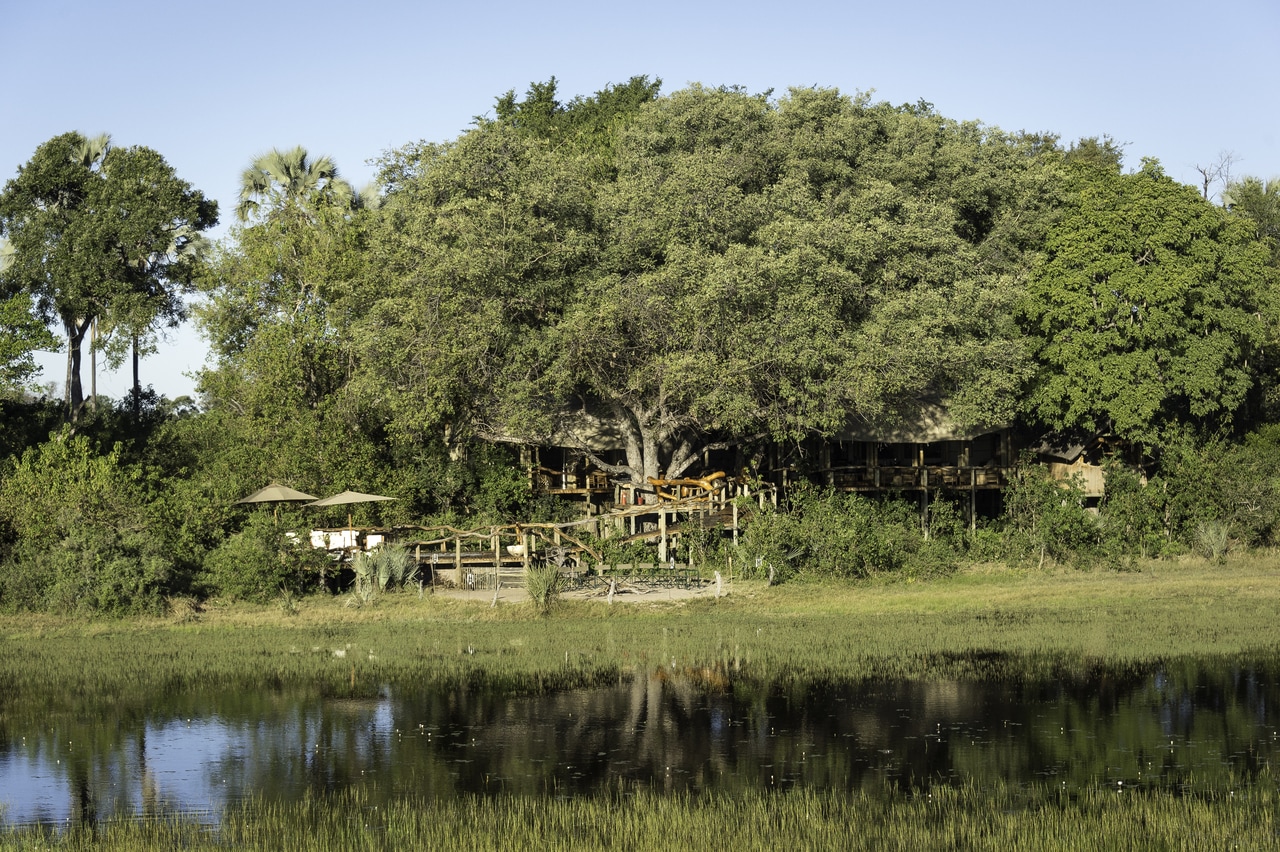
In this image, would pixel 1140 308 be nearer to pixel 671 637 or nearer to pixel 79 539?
pixel 671 637

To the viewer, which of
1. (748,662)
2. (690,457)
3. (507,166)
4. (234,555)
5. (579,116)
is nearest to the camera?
(748,662)

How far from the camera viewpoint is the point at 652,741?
1673 centimetres

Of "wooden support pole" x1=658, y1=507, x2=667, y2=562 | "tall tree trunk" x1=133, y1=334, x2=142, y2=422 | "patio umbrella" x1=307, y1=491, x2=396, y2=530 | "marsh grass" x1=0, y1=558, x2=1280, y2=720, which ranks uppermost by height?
"tall tree trunk" x1=133, y1=334, x2=142, y2=422

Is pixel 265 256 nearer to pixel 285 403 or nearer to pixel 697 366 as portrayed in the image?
pixel 285 403

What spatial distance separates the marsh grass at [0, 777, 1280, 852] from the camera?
12.5 m

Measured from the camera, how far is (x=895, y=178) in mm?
37031

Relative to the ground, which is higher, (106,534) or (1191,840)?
(106,534)

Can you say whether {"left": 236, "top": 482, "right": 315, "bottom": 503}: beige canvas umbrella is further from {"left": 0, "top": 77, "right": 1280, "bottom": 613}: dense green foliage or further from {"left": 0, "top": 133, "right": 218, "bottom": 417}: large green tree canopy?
{"left": 0, "top": 133, "right": 218, "bottom": 417}: large green tree canopy

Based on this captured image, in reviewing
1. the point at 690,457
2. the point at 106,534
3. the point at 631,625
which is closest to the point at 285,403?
the point at 106,534

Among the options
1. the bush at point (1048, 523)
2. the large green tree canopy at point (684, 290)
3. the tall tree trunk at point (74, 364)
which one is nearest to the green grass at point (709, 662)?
the bush at point (1048, 523)

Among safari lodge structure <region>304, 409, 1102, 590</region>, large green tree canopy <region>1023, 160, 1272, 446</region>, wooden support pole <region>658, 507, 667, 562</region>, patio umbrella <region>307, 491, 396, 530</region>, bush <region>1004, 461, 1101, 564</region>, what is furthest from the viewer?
large green tree canopy <region>1023, 160, 1272, 446</region>

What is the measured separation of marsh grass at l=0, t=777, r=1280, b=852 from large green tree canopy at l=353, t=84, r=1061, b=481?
1776 cm

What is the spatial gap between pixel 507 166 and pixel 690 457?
30.9 ft

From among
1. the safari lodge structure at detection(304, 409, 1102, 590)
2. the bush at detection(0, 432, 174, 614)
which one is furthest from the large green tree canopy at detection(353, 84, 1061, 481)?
the bush at detection(0, 432, 174, 614)
